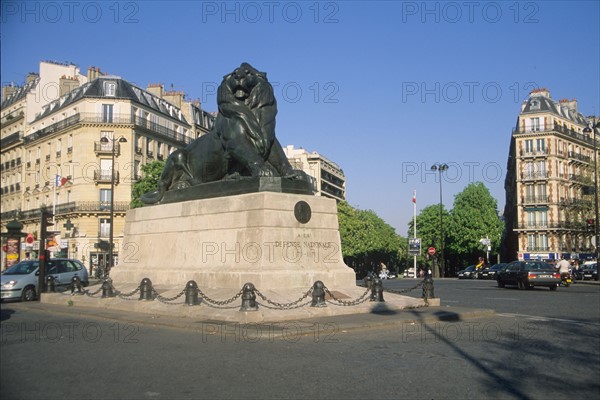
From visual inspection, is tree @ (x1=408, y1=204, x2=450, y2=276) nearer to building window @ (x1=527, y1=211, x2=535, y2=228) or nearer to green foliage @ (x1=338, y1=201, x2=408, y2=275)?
green foliage @ (x1=338, y1=201, x2=408, y2=275)

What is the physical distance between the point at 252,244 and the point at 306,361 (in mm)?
5952

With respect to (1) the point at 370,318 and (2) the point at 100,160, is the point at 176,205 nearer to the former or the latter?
(1) the point at 370,318

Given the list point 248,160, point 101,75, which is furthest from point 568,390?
point 101,75

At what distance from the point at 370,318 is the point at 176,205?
6793 millimetres

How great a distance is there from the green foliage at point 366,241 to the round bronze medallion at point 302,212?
65.6 m

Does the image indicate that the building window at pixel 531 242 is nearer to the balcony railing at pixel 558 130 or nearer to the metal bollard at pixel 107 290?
the balcony railing at pixel 558 130

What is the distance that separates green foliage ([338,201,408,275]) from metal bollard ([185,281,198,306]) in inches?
2643

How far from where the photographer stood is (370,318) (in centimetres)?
1165

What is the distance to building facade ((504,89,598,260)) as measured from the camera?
2950 inches

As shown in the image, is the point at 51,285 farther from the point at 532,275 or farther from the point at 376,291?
the point at 532,275

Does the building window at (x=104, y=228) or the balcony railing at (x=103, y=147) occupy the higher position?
the balcony railing at (x=103, y=147)

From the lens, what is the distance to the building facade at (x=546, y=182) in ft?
246

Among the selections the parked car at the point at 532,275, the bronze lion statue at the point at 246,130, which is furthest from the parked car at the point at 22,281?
the parked car at the point at 532,275

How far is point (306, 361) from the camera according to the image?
7.69 metres
